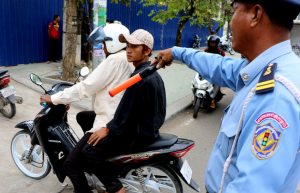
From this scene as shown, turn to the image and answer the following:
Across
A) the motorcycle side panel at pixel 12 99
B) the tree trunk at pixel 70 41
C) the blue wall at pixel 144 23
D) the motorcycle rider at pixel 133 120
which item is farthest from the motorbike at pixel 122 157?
the blue wall at pixel 144 23

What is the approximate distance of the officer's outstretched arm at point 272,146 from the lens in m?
0.81

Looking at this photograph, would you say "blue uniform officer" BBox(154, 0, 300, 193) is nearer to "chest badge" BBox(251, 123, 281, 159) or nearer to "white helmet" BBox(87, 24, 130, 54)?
"chest badge" BBox(251, 123, 281, 159)

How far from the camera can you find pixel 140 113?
2252 mm

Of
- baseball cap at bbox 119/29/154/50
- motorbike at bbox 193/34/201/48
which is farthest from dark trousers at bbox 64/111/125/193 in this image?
motorbike at bbox 193/34/201/48

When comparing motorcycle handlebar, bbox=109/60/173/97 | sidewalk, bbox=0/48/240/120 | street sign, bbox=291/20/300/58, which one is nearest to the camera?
motorcycle handlebar, bbox=109/60/173/97

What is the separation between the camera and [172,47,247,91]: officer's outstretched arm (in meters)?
1.42

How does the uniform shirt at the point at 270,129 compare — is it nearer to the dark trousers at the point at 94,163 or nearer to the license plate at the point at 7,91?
the dark trousers at the point at 94,163

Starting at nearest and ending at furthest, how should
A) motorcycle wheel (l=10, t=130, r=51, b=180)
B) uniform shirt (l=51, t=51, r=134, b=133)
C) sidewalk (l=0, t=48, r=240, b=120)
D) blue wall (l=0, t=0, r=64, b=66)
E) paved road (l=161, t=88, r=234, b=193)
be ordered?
uniform shirt (l=51, t=51, r=134, b=133), motorcycle wheel (l=10, t=130, r=51, b=180), paved road (l=161, t=88, r=234, b=193), sidewalk (l=0, t=48, r=240, b=120), blue wall (l=0, t=0, r=64, b=66)

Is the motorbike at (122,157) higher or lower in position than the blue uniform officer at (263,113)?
lower

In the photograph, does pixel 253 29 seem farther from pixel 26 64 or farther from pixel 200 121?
pixel 26 64

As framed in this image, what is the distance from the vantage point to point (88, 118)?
115 inches

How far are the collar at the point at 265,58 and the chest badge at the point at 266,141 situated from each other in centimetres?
25

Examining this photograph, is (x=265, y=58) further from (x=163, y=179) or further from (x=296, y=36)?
(x=296, y=36)

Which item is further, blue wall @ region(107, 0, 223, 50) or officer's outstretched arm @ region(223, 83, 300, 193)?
blue wall @ region(107, 0, 223, 50)
